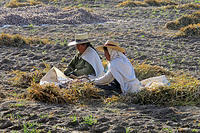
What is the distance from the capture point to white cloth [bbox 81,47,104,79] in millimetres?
6344

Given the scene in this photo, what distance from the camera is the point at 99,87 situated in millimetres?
6023

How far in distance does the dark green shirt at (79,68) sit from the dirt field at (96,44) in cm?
99

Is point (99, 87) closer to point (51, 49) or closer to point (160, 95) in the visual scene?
point (160, 95)

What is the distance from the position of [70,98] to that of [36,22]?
321 inches

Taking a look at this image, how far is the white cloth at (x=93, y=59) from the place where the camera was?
634cm

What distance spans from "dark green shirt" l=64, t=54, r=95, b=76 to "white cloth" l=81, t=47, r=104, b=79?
0.07 meters

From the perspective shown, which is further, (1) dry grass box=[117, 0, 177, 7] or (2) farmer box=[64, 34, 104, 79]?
(1) dry grass box=[117, 0, 177, 7]

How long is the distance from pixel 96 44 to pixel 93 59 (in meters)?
3.31

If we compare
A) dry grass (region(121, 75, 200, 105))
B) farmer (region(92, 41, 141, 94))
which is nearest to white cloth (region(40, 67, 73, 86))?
farmer (region(92, 41, 141, 94))

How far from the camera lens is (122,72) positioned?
584 cm

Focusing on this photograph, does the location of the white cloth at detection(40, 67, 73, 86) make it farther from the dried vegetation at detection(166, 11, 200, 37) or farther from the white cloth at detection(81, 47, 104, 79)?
the dried vegetation at detection(166, 11, 200, 37)

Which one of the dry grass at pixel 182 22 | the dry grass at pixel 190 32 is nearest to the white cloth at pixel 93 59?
the dry grass at pixel 190 32

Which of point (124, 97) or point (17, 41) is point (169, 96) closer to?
point (124, 97)

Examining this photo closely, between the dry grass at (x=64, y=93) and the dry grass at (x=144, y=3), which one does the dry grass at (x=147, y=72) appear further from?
the dry grass at (x=144, y=3)
